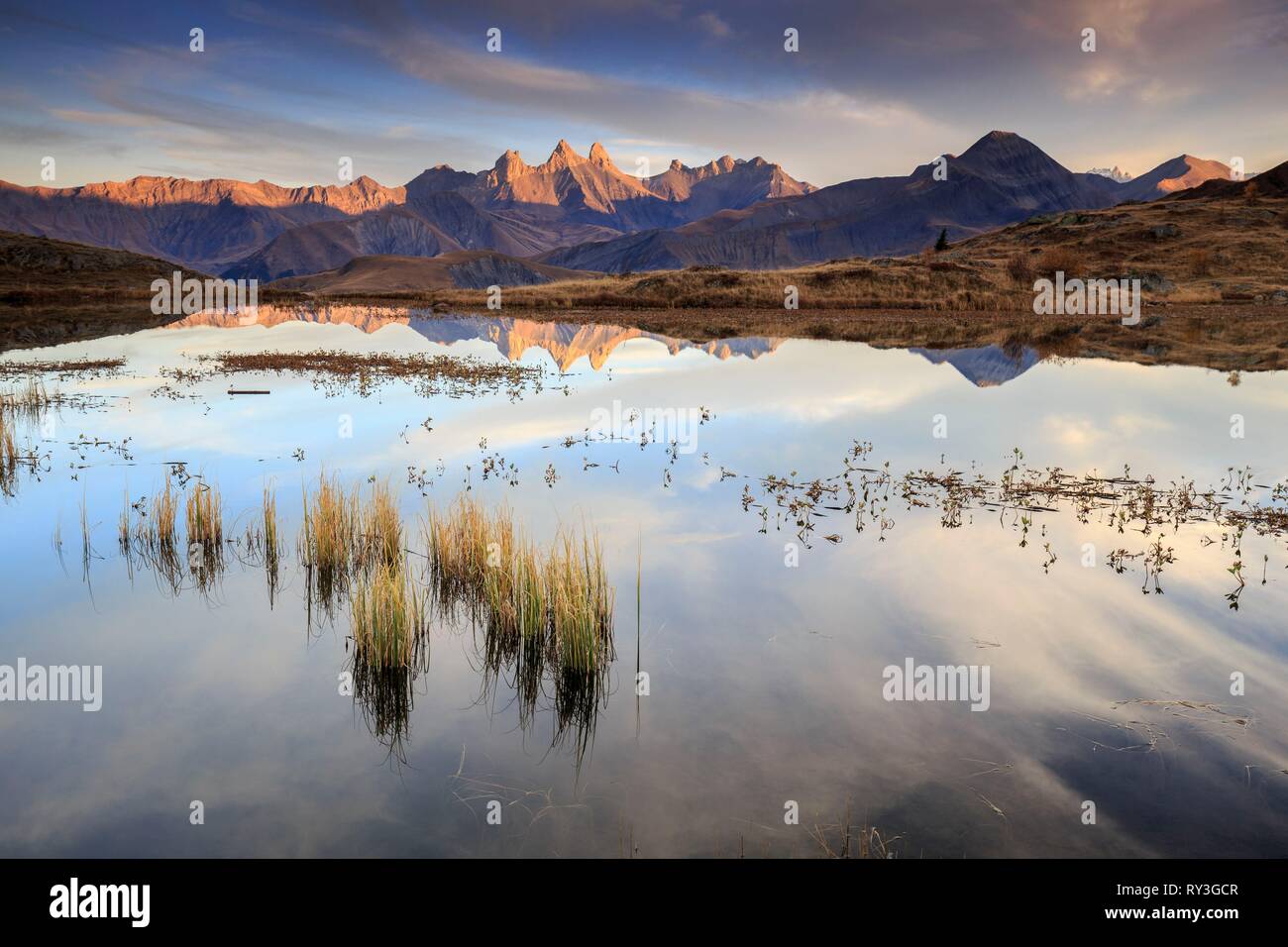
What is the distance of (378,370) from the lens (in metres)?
36.9

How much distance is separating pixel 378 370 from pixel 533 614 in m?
30.3

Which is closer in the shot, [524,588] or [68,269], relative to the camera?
[524,588]

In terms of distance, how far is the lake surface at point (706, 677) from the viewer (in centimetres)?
654

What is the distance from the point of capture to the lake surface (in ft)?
21.5

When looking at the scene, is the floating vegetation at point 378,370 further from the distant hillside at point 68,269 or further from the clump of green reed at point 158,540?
the distant hillside at point 68,269

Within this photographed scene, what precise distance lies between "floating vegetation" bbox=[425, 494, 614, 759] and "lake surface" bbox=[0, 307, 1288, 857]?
0.22 m

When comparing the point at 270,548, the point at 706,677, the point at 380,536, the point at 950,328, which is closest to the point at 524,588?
the point at 706,677

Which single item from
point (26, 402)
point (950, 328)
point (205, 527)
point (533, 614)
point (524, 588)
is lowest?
point (533, 614)

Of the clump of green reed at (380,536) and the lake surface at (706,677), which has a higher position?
the clump of green reed at (380,536)

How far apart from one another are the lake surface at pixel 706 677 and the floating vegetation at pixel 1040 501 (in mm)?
170

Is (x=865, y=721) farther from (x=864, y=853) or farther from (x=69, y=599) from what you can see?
(x=69, y=599)

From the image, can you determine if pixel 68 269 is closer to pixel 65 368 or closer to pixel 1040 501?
pixel 65 368

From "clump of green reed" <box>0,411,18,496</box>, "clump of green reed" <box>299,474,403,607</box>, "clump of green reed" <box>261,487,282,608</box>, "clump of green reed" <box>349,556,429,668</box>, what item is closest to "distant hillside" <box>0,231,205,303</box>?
"clump of green reed" <box>0,411,18,496</box>

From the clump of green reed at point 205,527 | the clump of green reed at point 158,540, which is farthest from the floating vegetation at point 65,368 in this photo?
the clump of green reed at point 205,527
